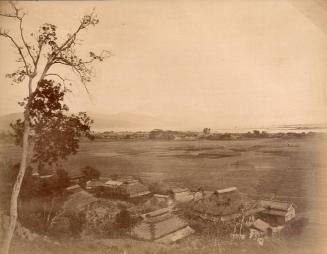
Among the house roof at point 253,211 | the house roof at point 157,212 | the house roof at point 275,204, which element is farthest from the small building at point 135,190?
the house roof at point 275,204

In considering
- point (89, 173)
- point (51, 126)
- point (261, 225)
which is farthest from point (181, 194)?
point (51, 126)

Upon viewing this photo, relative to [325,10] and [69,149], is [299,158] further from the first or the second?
[69,149]

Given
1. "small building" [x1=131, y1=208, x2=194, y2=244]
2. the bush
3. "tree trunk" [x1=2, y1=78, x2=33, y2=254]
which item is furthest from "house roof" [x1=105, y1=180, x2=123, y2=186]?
"tree trunk" [x1=2, y1=78, x2=33, y2=254]

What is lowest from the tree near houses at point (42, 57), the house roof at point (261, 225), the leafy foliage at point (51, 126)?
the house roof at point (261, 225)

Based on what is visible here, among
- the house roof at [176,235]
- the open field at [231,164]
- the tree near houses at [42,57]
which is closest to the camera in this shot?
the house roof at [176,235]

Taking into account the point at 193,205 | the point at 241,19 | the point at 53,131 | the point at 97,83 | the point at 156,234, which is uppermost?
the point at 241,19

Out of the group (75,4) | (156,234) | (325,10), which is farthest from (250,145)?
(75,4)

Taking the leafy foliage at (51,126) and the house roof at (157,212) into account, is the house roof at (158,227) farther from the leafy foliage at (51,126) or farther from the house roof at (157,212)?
the leafy foliage at (51,126)

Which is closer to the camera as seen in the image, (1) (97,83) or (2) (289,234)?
(2) (289,234)
